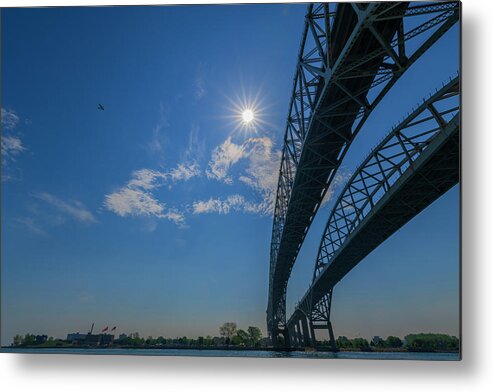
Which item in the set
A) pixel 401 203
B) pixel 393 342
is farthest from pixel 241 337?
pixel 401 203

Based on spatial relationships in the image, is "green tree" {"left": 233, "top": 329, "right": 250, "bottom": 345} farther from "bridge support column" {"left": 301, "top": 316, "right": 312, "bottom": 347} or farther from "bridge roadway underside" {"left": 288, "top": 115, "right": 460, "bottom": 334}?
"bridge support column" {"left": 301, "top": 316, "right": 312, "bottom": 347}

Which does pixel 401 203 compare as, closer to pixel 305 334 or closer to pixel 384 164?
pixel 384 164

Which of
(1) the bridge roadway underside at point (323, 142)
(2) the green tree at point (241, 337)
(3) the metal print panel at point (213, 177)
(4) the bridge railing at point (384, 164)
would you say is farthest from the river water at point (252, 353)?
(4) the bridge railing at point (384, 164)

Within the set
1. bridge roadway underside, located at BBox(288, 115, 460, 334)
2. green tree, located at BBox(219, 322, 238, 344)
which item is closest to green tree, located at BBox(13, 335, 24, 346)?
green tree, located at BBox(219, 322, 238, 344)

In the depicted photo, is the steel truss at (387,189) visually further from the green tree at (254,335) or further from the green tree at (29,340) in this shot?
the green tree at (29,340)

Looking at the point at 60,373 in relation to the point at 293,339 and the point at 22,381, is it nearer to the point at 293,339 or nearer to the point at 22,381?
the point at 22,381

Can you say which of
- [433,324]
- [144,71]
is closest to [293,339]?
[433,324]
